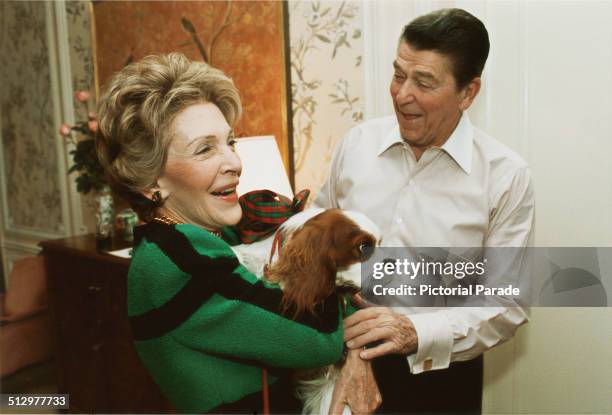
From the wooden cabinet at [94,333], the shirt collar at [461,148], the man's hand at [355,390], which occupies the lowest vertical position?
the wooden cabinet at [94,333]

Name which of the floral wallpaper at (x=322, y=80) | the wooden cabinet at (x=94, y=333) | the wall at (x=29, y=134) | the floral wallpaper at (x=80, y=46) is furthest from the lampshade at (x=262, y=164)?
the wall at (x=29, y=134)

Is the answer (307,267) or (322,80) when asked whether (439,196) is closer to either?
(307,267)

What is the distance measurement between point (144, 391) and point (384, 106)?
1.33 metres

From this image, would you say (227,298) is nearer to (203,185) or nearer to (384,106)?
(203,185)

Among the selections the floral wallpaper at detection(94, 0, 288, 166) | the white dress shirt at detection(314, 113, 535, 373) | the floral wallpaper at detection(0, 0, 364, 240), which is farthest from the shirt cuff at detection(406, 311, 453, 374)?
the floral wallpaper at detection(94, 0, 288, 166)

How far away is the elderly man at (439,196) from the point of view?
100cm

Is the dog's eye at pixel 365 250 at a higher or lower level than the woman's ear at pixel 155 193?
lower

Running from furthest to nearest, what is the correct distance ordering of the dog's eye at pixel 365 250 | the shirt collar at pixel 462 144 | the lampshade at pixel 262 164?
the lampshade at pixel 262 164 → the shirt collar at pixel 462 144 → the dog's eye at pixel 365 250

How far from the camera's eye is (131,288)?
803 mm

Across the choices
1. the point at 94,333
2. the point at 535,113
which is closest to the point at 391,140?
the point at 535,113

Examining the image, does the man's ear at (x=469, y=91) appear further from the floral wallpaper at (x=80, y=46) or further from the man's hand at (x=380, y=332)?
the floral wallpaper at (x=80, y=46)

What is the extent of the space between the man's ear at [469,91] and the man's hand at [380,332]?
0.47 m

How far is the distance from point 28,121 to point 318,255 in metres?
2.59

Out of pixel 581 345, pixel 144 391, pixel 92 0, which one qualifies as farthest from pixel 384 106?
pixel 92 0
